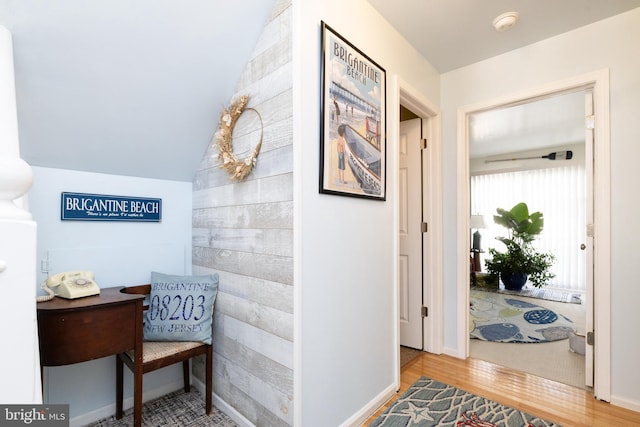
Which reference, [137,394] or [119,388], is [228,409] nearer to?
[137,394]

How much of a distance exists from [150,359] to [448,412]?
Result: 1739 mm

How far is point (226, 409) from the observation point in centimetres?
185

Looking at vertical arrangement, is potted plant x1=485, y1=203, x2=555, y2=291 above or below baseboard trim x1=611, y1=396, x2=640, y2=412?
above

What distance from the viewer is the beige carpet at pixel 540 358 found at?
2.34m

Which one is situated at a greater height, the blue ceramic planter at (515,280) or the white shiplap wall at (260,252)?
the white shiplap wall at (260,252)

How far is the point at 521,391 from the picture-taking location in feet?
6.98

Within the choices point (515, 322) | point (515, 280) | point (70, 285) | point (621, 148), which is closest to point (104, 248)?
point (70, 285)

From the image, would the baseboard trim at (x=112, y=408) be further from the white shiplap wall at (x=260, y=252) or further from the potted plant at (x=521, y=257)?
the potted plant at (x=521, y=257)

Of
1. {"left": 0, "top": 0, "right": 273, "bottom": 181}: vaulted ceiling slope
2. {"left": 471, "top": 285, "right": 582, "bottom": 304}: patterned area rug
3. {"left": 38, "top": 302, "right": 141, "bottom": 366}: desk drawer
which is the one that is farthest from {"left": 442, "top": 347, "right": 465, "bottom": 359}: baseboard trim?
{"left": 471, "top": 285, "right": 582, "bottom": 304}: patterned area rug

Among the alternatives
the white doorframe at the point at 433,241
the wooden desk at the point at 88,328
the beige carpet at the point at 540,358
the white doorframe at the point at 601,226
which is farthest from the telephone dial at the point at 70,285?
the white doorframe at the point at 601,226

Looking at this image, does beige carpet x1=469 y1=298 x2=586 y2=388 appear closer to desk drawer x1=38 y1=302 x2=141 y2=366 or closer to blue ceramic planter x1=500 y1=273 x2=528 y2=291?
blue ceramic planter x1=500 y1=273 x2=528 y2=291

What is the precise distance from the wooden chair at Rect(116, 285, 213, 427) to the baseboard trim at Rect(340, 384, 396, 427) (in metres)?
0.85

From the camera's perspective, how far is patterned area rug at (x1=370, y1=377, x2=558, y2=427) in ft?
5.82

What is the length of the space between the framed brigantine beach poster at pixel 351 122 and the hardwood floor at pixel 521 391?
1.42 metres
